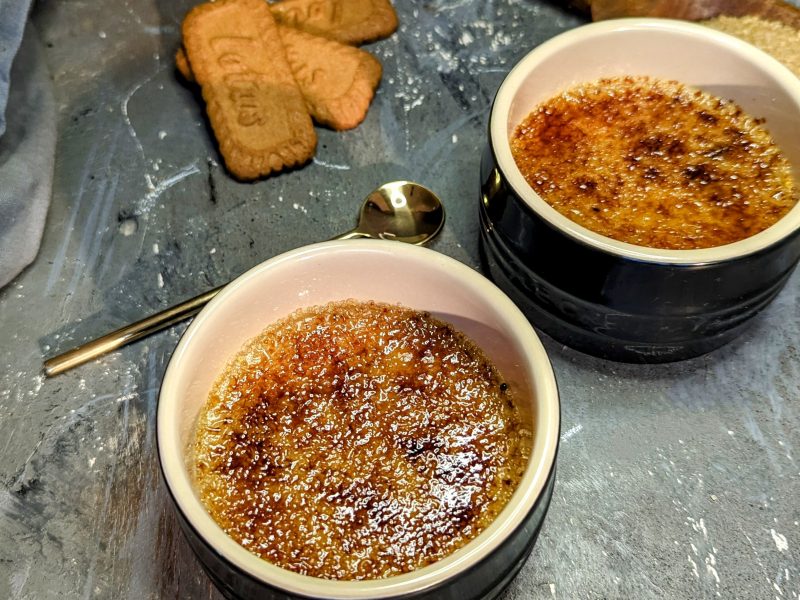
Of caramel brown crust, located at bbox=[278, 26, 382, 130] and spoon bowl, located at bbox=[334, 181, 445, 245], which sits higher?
caramel brown crust, located at bbox=[278, 26, 382, 130]

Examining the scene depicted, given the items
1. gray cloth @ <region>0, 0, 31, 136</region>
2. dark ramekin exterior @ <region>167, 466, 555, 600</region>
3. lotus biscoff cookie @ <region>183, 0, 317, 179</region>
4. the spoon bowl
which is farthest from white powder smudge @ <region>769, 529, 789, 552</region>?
gray cloth @ <region>0, 0, 31, 136</region>

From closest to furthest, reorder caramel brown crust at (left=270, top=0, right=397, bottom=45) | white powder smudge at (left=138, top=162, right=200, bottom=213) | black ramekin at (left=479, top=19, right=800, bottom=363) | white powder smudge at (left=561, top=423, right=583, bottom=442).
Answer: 1. black ramekin at (left=479, top=19, right=800, bottom=363)
2. white powder smudge at (left=561, top=423, right=583, bottom=442)
3. white powder smudge at (left=138, top=162, right=200, bottom=213)
4. caramel brown crust at (left=270, top=0, right=397, bottom=45)

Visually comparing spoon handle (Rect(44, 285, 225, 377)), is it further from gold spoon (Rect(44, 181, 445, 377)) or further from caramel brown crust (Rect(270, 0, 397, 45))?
caramel brown crust (Rect(270, 0, 397, 45))

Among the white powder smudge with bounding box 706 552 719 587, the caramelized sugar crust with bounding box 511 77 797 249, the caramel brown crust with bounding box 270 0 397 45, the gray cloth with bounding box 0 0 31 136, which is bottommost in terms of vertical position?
the white powder smudge with bounding box 706 552 719 587

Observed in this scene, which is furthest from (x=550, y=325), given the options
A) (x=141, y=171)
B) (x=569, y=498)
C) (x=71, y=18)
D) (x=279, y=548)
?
(x=71, y=18)

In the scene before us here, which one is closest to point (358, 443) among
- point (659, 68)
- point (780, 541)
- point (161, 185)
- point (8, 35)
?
point (780, 541)

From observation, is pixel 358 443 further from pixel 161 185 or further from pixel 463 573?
pixel 161 185

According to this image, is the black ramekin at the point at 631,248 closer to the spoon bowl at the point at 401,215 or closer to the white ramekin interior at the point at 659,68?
the white ramekin interior at the point at 659,68
